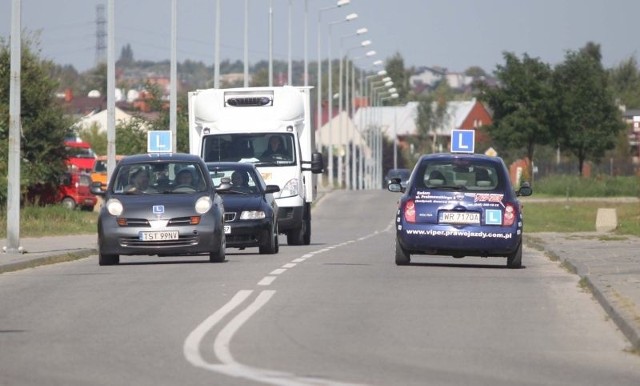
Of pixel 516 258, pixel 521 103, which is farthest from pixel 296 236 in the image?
pixel 521 103

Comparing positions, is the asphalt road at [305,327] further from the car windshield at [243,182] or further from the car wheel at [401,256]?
the car windshield at [243,182]

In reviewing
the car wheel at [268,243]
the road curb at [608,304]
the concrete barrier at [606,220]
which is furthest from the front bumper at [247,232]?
the concrete barrier at [606,220]

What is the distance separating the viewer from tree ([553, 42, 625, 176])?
9894 cm

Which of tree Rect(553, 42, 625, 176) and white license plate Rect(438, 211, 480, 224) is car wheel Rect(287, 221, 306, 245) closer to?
white license plate Rect(438, 211, 480, 224)

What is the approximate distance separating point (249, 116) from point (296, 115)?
997 mm

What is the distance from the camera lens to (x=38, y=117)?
54688mm

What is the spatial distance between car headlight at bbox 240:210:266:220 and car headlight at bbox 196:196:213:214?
3.27 meters

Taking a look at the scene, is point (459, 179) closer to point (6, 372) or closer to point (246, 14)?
point (6, 372)

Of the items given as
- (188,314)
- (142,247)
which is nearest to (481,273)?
(142,247)

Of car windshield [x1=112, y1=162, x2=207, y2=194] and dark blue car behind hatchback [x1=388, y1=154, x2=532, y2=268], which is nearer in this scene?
dark blue car behind hatchback [x1=388, y1=154, x2=532, y2=268]

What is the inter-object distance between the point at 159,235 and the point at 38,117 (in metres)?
31.3

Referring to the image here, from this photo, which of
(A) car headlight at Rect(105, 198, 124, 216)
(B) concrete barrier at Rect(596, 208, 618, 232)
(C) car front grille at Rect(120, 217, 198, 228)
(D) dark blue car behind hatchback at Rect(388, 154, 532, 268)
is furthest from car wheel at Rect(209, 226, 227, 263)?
(B) concrete barrier at Rect(596, 208, 618, 232)

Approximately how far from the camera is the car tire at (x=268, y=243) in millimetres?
27956

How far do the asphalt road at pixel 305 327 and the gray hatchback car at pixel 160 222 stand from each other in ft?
2.64
